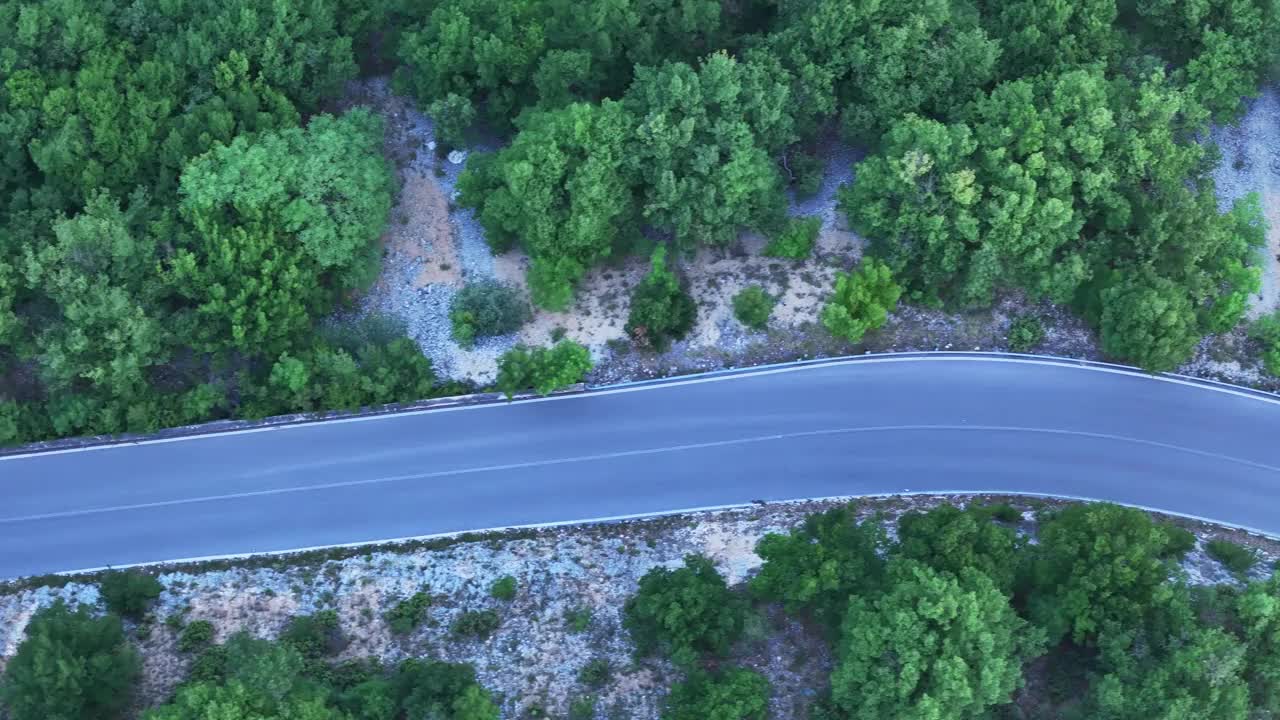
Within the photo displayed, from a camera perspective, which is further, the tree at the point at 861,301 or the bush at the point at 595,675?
the tree at the point at 861,301

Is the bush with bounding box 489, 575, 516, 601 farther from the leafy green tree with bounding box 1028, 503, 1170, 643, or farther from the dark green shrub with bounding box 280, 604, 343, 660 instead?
the leafy green tree with bounding box 1028, 503, 1170, 643

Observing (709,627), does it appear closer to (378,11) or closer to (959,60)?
(959,60)

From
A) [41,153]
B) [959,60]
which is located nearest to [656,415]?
[959,60]

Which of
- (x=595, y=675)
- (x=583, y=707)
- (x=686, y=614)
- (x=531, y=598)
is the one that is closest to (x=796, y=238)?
(x=686, y=614)

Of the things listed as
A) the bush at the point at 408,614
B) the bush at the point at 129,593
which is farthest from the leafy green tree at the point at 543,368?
the bush at the point at 129,593

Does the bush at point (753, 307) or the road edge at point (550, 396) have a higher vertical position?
the bush at point (753, 307)

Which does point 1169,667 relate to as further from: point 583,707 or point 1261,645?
point 583,707

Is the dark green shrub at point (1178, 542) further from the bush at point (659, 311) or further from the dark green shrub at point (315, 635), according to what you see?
the dark green shrub at point (315, 635)
